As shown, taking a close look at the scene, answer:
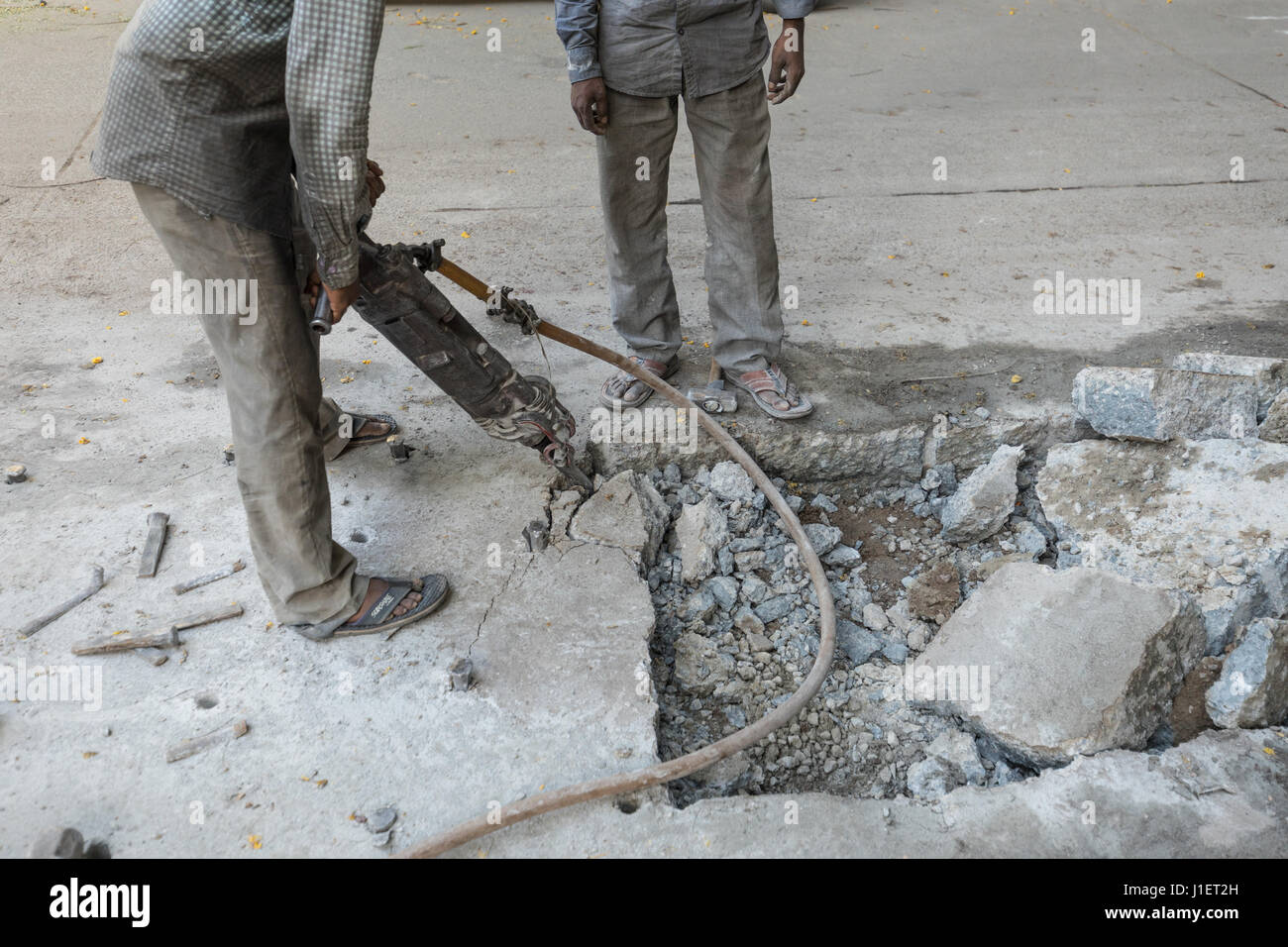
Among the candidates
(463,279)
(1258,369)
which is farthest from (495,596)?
(1258,369)

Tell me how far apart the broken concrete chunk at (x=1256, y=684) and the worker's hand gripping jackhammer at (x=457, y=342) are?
1.84 m

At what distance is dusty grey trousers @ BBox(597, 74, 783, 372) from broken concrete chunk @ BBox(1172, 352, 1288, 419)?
1.45 metres

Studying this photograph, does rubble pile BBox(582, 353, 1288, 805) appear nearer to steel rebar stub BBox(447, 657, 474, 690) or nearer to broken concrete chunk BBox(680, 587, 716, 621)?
broken concrete chunk BBox(680, 587, 716, 621)

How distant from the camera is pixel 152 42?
1990mm

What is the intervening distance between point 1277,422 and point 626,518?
2.12 metres

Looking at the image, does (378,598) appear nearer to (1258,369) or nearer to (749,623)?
(749,623)

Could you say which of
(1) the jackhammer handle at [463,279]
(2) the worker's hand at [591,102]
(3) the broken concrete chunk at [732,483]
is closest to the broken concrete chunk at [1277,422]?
(3) the broken concrete chunk at [732,483]

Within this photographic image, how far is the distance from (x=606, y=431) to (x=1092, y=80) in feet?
18.3

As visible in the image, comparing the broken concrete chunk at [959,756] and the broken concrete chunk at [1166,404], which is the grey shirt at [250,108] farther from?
the broken concrete chunk at [1166,404]

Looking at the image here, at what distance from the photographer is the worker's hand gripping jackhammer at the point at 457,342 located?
2.43 meters

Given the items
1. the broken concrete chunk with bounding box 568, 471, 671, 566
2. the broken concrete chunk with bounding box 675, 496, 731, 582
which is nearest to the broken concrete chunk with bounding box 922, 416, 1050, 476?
the broken concrete chunk with bounding box 675, 496, 731, 582

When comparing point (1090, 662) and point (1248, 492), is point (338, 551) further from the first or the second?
point (1248, 492)

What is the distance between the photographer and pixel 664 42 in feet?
9.52

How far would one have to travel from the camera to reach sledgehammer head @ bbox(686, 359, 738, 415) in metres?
3.33
